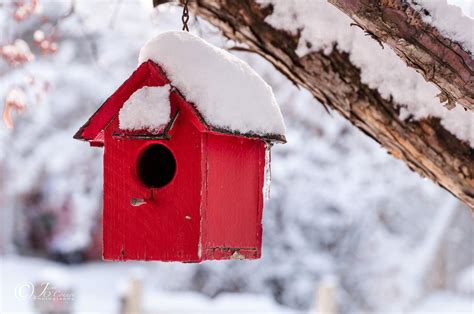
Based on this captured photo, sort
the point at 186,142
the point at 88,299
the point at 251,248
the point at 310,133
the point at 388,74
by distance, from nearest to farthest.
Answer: the point at 186,142 → the point at 251,248 → the point at 388,74 → the point at 310,133 → the point at 88,299

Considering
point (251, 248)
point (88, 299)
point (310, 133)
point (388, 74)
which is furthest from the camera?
point (88, 299)

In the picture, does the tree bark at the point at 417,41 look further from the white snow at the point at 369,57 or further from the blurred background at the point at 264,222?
the blurred background at the point at 264,222

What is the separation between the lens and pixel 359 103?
2471mm

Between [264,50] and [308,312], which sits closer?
[264,50]

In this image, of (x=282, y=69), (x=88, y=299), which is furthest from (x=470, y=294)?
(x=282, y=69)

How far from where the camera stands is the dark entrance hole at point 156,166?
2.25 m

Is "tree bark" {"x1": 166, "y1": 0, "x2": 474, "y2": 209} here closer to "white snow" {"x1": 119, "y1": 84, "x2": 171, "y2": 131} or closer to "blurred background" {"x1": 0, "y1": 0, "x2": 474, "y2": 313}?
"white snow" {"x1": 119, "y1": 84, "x2": 171, "y2": 131}

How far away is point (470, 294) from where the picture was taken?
12297 millimetres

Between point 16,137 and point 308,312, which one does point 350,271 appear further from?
point 16,137

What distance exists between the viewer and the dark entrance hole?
88.5 inches

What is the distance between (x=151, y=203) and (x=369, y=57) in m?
0.86

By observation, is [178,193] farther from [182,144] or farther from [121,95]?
[121,95]

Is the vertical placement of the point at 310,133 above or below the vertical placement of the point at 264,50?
below

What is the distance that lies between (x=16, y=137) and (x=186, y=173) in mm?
9251
